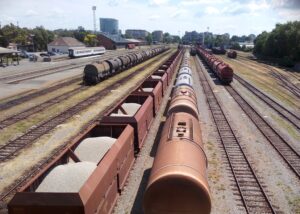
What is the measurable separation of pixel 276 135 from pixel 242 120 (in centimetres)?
437

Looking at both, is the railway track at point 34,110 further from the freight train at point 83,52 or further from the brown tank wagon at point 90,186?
the freight train at point 83,52

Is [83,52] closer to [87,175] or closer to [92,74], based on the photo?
[92,74]

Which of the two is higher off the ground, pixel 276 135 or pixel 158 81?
pixel 158 81

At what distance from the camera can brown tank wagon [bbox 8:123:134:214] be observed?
9016 millimetres

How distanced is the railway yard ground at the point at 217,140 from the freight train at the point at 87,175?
1.95 metres

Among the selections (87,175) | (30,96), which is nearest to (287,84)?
(30,96)

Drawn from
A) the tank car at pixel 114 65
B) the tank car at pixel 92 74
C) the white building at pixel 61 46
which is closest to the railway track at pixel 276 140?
the tank car at pixel 92 74

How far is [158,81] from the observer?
104ft

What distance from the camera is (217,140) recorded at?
2234cm

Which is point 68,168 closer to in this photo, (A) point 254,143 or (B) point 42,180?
(B) point 42,180

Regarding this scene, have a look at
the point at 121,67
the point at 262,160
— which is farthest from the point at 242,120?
the point at 121,67

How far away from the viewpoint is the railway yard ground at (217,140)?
14.9 metres

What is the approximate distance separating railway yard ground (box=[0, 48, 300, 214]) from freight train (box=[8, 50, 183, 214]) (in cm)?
195

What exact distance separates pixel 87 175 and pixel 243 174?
378 inches
